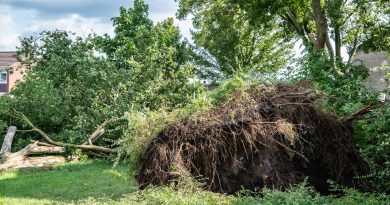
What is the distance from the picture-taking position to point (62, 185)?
353 inches

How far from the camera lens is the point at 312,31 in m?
22.8

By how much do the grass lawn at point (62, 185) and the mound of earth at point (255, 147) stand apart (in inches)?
41.0

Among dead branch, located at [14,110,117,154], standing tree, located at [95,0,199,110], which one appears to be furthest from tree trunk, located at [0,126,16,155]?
standing tree, located at [95,0,199,110]

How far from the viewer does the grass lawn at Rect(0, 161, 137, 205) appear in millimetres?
7508

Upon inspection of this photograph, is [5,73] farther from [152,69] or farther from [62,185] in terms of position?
[62,185]

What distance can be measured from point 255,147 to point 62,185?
4612 mm

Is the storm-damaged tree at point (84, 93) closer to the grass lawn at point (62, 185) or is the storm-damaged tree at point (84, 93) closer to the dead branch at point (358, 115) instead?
the grass lawn at point (62, 185)

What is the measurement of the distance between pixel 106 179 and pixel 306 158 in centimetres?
484

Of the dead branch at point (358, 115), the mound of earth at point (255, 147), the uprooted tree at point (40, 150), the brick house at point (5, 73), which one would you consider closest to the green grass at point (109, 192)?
the mound of earth at point (255, 147)

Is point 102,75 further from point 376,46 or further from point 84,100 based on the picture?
point 376,46

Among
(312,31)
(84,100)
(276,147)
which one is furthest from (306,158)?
(312,31)

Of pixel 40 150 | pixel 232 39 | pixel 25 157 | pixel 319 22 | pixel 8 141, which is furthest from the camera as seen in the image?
pixel 232 39

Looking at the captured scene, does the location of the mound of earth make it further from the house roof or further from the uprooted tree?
the house roof

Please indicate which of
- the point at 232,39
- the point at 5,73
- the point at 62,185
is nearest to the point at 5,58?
the point at 5,73
